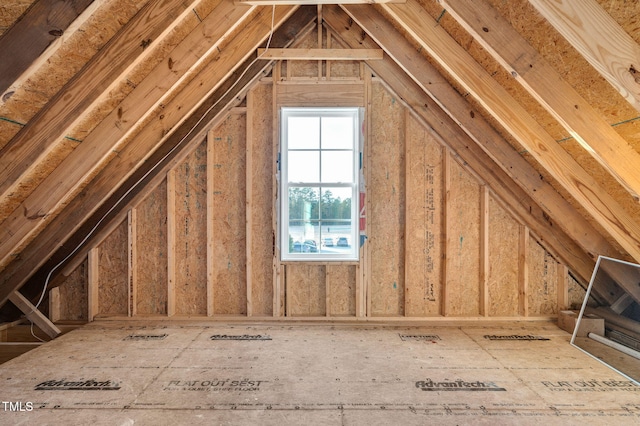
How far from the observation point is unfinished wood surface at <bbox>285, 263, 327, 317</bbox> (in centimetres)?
347

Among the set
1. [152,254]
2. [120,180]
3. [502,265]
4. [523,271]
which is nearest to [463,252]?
[502,265]

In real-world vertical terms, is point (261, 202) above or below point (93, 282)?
above

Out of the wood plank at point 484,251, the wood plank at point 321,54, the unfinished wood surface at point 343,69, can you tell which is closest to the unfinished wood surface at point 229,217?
the wood plank at point 321,54

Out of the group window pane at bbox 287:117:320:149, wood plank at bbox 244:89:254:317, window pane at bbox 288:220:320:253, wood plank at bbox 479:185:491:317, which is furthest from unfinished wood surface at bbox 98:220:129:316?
wood plank at bbox 479:185:491:317

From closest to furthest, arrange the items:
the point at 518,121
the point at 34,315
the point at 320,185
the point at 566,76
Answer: the point at 566,76
the point at 518,121
the point at 34,315
the point at 320,185

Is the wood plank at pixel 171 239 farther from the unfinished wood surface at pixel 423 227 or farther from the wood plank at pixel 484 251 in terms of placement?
the wood plank at pixel 484 251

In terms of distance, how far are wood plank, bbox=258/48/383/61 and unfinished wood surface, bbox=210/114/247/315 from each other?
0.67 m

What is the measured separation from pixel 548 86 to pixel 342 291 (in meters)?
2.44

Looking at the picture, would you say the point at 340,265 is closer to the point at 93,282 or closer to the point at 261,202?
the point at 261,202

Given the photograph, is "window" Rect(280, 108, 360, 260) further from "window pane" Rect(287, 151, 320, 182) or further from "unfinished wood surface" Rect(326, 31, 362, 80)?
"unfinished wood surface" Rect(326, 31, 362, 80)

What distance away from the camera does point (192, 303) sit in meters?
3.50

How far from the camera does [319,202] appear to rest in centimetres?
355

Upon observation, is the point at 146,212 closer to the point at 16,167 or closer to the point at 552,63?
the point at 16,167

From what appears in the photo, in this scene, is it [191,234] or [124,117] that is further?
[191,234]
